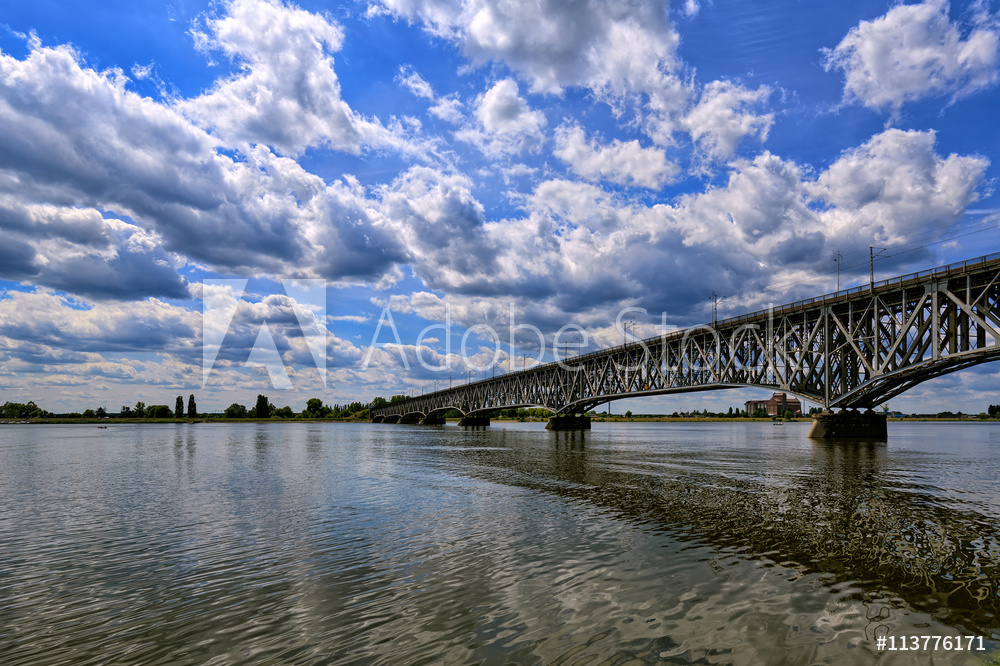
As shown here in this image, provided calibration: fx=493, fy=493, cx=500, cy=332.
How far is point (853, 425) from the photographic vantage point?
221 feet

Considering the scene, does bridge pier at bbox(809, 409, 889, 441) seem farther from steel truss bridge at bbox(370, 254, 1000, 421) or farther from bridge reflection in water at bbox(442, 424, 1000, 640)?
bridge reflection in water at bbox(442, 424, 1000, 640)

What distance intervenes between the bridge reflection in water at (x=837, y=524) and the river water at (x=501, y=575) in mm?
98

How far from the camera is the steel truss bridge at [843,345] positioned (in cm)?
5175

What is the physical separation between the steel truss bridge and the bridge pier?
60.0 inches

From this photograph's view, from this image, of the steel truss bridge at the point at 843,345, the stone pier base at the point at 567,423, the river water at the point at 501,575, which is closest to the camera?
the river water at the point at 501,575

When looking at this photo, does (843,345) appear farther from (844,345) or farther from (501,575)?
(501,575)

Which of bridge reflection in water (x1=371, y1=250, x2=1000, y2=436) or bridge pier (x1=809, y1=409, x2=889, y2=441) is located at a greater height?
bridge reflection in water (x1=371, y1=250, x2=1000, y2=436)

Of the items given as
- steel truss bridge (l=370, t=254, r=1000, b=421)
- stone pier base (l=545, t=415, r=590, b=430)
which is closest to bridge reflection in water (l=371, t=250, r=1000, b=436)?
steel truss bridge (l=370, t=254, r=1000, b=421)

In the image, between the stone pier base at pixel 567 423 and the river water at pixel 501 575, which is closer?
the river water at pixel 501 575

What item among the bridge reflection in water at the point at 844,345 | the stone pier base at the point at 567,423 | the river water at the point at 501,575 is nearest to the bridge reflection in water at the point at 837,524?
the river water at the point at 501,575

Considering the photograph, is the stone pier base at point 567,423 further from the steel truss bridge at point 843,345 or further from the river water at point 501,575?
the river water at point 501,575

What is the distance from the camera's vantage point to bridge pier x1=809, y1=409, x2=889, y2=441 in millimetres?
66438

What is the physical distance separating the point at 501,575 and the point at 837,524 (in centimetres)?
1254

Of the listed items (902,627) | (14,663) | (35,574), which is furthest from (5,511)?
(902,627)
